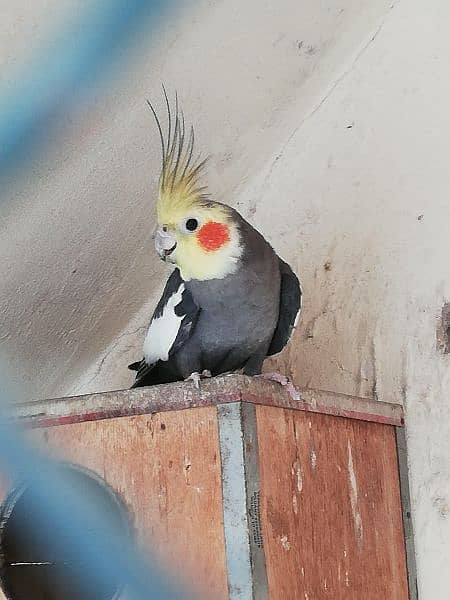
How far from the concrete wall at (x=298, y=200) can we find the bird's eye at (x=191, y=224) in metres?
0.15

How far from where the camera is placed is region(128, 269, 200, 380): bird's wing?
100 centimetres

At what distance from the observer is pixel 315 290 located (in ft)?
4.26

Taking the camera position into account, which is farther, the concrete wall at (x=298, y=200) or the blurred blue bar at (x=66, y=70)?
Answer: the concrete wall at (x=298, y=200)

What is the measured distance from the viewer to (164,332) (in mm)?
1007

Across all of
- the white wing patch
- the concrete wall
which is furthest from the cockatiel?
the concrete wall

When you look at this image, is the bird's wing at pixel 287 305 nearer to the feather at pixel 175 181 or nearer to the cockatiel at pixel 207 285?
the cockatiel at pixel 207 285

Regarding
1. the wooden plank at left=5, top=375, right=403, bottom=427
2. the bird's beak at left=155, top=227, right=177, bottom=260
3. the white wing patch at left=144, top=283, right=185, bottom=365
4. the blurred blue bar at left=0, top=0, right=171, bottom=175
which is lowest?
the wooden plank at left=5, top=375, right=403, bottom=427

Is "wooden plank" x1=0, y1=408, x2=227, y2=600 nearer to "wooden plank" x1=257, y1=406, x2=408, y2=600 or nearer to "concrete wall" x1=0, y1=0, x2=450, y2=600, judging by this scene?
"wooden plank" x1=257, y1=406, x2=408, y2=600

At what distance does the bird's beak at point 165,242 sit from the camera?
100cm

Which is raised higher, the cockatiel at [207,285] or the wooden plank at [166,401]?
the cockatiel at [207,285]

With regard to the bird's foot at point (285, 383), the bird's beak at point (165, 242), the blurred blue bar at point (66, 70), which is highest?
the blurred blue bar at point (66, 70)

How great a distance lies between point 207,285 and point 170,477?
0.83 feet

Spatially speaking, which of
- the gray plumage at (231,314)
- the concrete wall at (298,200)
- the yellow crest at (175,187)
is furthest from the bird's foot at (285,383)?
the concrete wall at (298,200)

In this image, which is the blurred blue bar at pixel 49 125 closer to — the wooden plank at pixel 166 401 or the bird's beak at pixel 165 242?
the wooden plank at pixel 166 401
